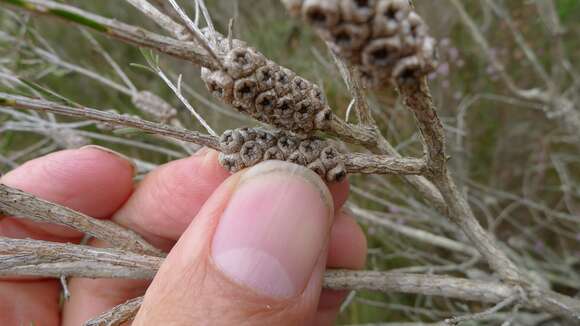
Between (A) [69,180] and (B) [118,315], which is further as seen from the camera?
(A) [69,180]

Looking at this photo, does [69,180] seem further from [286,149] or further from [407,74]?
[407,74]

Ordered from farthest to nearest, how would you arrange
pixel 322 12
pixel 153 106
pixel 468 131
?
pixel 468 131, pixel 153 106, pixel 322 12

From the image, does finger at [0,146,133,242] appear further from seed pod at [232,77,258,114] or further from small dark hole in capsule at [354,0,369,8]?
small dark hole in capsule at [354,0,369,8]

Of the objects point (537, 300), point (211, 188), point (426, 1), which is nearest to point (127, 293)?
point (211, 188)

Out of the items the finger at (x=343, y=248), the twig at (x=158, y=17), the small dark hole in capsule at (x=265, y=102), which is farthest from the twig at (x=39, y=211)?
the finger at (x=343, y=248)

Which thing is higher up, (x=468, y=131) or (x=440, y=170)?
(x=468, y=131)

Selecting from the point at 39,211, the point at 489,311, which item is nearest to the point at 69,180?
the point at 39,211

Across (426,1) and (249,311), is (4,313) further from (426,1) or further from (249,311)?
(426,1)
